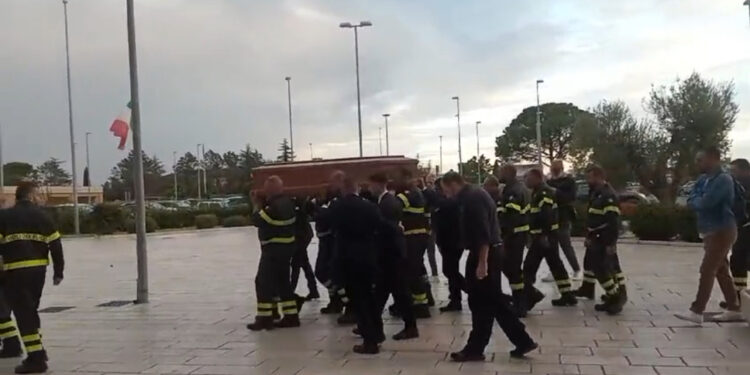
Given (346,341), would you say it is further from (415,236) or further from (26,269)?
(26,269)

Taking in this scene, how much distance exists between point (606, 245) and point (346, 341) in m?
3.41

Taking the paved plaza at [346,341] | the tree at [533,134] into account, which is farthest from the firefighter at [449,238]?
the tree at [533,134]

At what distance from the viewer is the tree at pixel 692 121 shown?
33375mm

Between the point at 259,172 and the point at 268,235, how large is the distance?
6.03ft

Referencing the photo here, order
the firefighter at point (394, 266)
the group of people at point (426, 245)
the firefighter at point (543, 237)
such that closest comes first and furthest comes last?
1. the group of people at point (426, 245)
2. the firefighter at point (394, 266)
3. the firefighter at point (543, 237)

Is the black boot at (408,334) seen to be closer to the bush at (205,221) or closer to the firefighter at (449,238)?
the firefighter at (449,238)

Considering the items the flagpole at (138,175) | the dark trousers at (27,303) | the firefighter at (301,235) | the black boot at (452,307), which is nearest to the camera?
the dark trousers at (27,303)

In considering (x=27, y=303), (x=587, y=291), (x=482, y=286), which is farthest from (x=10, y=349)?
(x=587, y=291)

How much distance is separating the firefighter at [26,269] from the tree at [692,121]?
29.9 m

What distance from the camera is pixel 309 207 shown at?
1034 cm

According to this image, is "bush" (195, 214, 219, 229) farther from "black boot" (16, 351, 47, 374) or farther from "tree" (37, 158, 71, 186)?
"tree" (37, 158, 71, 186)

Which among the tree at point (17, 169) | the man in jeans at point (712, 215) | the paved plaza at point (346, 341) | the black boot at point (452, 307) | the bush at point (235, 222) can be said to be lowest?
the bush at point (235, 222)

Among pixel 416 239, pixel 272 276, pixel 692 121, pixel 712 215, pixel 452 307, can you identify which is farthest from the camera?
pixel 692 121

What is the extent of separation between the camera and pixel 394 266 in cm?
828
